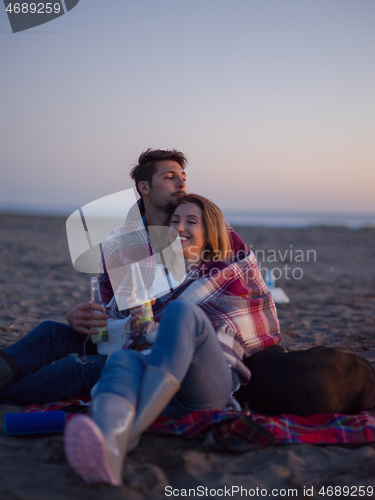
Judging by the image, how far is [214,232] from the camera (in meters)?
3.11

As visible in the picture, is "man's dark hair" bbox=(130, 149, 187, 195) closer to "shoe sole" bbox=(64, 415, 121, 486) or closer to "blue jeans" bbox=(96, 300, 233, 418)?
"blue jeans" bbox=(96, 300, 233, 418)

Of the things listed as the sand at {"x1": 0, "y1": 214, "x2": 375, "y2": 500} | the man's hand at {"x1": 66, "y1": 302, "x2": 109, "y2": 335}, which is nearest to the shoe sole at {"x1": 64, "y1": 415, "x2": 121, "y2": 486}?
the sand at {"x1": 0, "y1": 214, "x2": 375, "y2": 500}

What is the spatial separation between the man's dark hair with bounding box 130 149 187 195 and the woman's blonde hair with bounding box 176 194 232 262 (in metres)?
0.75

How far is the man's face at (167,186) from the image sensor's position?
358 cm

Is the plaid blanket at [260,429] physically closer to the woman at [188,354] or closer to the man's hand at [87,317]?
the woman at [188,354]

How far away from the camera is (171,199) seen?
141 inches

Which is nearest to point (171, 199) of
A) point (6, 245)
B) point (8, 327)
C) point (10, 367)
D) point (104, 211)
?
point (104, 211)

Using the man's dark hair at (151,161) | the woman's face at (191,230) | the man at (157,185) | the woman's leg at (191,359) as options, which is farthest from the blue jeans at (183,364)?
the man's dark hair at (151,161)

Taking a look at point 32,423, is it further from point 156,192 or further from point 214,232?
point 156,192

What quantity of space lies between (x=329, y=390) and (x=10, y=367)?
2.03 m

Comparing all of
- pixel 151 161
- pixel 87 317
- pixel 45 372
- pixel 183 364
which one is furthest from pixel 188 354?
pixel 151 161

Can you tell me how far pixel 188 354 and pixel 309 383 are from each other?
1015mm

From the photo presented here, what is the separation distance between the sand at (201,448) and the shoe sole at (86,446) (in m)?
0.13

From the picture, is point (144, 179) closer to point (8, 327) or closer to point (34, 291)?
point (8, 327)
